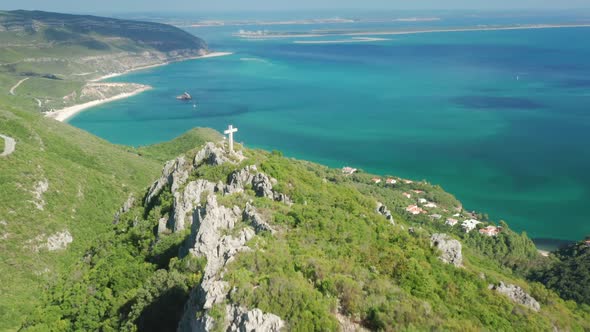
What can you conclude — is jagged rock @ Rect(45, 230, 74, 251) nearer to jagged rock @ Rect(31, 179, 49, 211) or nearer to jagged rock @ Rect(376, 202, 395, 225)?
jagged rock @ Rect(31, 179, 49, 211)

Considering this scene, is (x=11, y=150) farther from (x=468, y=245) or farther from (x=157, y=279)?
(x=468, y=245)

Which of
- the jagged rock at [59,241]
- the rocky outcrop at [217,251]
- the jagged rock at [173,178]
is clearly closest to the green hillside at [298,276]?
the rocky outcrop at [217,251]

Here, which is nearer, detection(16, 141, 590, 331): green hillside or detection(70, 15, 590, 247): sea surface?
detection(16, 141, 590, 331): green hillside

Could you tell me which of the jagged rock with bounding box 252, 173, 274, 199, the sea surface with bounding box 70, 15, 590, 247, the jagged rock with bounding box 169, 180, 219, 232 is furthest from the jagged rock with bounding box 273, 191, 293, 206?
the sea surface with bounding box 70, 15, 590, 247

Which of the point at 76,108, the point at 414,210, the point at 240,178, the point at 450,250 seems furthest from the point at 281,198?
the point at 76,108

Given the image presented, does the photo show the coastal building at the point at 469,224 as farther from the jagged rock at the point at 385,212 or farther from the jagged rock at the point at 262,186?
the jagged rock at the point at 262,186

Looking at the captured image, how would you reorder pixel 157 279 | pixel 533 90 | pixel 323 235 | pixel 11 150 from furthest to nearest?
pixel 533 90, pixel 11 150, pixel 323 235, pixel 157 279

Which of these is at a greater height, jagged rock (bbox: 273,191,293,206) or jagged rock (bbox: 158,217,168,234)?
jagged rock (bbox: 273,191,293,206)

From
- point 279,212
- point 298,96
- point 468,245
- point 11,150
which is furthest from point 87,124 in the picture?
point 279,212
